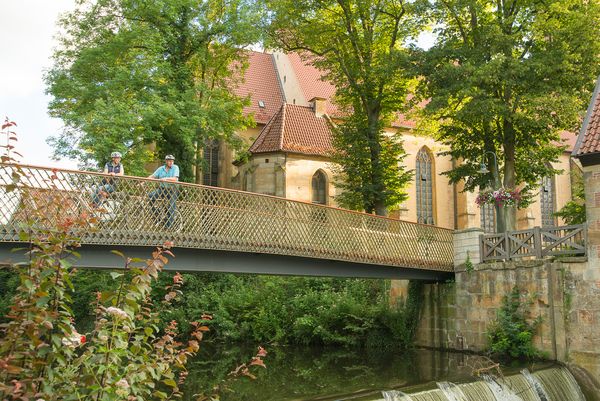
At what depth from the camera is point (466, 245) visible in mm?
20125

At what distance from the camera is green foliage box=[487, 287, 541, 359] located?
17.3 metres

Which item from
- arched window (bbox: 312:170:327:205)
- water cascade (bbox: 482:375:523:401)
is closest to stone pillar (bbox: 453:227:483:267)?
water cascade (bbox: 482:375:523:401)

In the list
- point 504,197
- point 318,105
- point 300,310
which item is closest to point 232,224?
point 504,197

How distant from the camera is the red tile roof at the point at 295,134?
36.0m

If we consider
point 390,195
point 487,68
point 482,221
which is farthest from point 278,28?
point 482,221

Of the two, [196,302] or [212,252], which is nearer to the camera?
[212,252]

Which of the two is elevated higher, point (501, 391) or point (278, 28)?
point (278, 28)

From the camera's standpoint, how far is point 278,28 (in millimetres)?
29078

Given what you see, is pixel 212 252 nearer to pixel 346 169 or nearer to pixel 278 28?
pixel 346 169

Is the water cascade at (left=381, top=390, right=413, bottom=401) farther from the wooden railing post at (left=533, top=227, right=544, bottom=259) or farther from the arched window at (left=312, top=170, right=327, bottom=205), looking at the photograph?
the arched window at (left=312, top=170, right=327, bottom=205)

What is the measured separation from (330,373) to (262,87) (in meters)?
29.2

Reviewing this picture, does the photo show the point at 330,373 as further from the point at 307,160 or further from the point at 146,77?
the point at 307,160

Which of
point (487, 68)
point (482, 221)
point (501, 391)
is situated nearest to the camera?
point (501, 391)

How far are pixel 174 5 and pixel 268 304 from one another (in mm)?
12905
